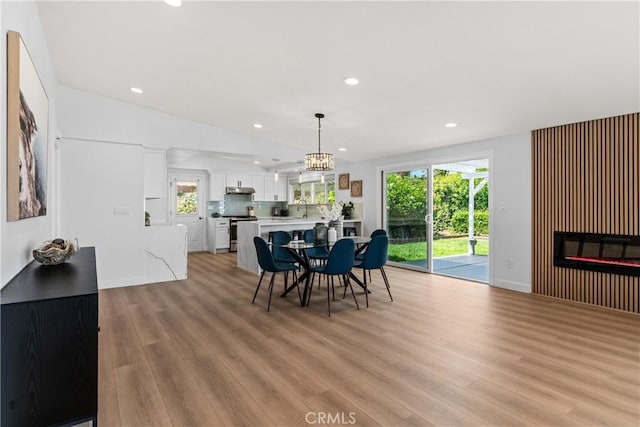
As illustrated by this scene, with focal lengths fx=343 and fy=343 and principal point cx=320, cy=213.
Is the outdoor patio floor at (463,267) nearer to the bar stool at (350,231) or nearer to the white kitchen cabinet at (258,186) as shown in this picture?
the bar stool at (350,231)

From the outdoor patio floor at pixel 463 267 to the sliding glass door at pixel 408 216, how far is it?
151 mm

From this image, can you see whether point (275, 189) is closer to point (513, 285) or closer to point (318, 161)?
point (318, 161)

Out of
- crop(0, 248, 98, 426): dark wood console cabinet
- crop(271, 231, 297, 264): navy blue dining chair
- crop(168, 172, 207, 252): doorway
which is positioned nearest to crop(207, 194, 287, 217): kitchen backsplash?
crop(168, 172, 207, 252): doorway

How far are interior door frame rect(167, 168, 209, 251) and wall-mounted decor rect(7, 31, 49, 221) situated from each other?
637cm

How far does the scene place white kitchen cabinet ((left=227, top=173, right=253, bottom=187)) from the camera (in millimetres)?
9430

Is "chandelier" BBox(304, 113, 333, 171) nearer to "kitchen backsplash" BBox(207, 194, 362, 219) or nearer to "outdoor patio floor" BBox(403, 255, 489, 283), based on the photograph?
"outdoor patio floor" BBox(403, 255, 489, 283)

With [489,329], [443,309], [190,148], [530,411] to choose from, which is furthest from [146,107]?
[530,411]

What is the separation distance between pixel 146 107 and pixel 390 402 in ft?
17.5

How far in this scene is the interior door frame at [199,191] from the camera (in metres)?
8.85

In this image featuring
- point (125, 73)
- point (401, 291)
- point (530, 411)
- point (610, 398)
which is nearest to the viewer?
point (530, 411)

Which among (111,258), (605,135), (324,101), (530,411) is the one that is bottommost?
(530,411)

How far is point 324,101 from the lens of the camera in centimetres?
422

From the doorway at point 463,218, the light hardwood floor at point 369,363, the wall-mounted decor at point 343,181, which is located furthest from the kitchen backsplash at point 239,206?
the light hardwood floor at point 369,363

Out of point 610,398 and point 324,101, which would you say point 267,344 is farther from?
point 324,101
